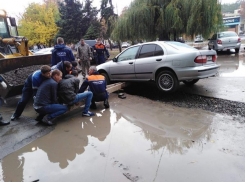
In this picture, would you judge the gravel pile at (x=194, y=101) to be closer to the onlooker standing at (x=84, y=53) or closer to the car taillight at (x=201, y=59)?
the car taillight at (x=201, y=59)

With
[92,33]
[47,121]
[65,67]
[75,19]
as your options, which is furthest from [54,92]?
[75,19]

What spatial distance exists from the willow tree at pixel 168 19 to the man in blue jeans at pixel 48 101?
9.27m

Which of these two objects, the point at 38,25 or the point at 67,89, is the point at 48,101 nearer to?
the point at 67,89

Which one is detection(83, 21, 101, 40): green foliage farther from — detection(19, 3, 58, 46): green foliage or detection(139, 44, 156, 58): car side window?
detection(139, 44, 156, 58): car side window

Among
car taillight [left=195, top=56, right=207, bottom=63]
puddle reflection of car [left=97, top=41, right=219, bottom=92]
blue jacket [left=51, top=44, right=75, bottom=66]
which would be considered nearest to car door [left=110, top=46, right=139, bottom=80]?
puddle reflection of car [left=97, top=41, right=219, bottom=92]

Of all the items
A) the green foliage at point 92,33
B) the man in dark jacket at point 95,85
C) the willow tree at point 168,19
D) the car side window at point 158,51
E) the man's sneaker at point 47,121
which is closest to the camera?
the man's sneaker at point 47,121

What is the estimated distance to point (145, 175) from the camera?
254 cm

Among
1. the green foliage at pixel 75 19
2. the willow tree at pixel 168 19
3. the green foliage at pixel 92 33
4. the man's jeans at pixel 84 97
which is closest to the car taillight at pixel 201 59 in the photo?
the man's jeans at pixel 84 97

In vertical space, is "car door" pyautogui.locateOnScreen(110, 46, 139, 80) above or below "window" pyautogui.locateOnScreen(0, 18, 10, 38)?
below

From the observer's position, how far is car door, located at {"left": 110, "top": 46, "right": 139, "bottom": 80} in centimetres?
636

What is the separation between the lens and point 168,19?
38.2 ft

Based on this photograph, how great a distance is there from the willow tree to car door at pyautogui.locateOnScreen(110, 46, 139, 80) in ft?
20.1

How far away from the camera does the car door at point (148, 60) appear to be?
5.72 metres

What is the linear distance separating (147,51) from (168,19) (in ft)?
21.9
